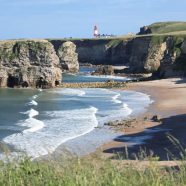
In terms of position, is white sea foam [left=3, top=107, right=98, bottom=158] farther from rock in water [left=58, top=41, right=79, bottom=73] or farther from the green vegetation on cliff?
the green vegetation on cliff

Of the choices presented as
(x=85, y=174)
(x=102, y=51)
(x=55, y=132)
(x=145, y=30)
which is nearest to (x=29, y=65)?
(x=55, y=132)

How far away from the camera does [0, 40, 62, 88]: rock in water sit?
207 feet

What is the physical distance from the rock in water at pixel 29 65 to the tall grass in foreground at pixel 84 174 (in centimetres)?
5587

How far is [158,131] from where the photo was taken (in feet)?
92.3

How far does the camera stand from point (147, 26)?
170750 millimetres

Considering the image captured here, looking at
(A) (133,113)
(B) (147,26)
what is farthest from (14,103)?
(B) (147,26)

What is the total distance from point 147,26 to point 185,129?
14580 cm

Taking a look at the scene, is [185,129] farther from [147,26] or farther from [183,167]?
[147,26]

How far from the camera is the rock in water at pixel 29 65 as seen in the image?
207 ft

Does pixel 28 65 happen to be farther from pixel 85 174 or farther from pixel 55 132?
pixel 85 174

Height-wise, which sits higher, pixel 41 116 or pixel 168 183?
pixel 168 183

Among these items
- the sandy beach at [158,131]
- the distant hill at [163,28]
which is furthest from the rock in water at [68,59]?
the sandy beach at [158,131]

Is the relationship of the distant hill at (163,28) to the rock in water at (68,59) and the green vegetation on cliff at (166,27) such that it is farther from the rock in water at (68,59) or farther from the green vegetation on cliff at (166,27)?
the rock in water at (68,59)

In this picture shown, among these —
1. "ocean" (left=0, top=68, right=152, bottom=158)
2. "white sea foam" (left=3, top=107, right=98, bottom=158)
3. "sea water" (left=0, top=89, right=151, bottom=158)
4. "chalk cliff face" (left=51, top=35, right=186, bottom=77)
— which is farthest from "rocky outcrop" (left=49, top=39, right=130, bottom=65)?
"white sea foam" (left=3, top=107, right=98, bottom=158)
